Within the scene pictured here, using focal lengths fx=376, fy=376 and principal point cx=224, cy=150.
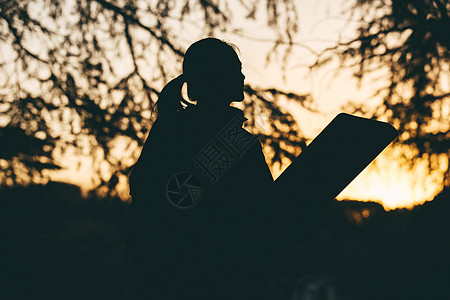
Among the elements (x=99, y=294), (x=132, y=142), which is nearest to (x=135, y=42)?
(x=132, y=142)

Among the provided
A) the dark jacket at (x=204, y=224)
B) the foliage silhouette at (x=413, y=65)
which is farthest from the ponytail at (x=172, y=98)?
the foliage silhouette at (x=413, y=65)

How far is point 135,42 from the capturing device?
4129 millimetres

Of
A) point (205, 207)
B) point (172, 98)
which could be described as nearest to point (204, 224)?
point (205, 207)

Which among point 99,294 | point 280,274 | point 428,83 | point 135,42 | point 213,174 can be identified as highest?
point 135,42

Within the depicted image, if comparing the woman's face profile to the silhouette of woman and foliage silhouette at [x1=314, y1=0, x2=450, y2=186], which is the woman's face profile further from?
foliage silhouette at [x1=314, y1=0, x2=450, y2=186]

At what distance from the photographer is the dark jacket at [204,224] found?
988 millimetres

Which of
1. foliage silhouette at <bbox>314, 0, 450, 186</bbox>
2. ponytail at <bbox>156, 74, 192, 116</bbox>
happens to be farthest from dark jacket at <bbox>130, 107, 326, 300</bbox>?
foliage silhouette at <bbox>314, 0, 450, 186</bbox>

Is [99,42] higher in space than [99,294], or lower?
higher

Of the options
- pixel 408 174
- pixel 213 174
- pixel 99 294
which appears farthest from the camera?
pixel 99 294

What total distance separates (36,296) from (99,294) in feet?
2.80

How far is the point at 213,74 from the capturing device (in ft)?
3.54

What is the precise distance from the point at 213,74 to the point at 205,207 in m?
0.38

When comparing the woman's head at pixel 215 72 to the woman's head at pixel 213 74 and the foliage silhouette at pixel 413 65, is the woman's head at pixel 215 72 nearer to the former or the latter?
the woman's head at pixel 213 74

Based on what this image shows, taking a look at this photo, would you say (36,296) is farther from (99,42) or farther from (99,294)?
(99,42)
